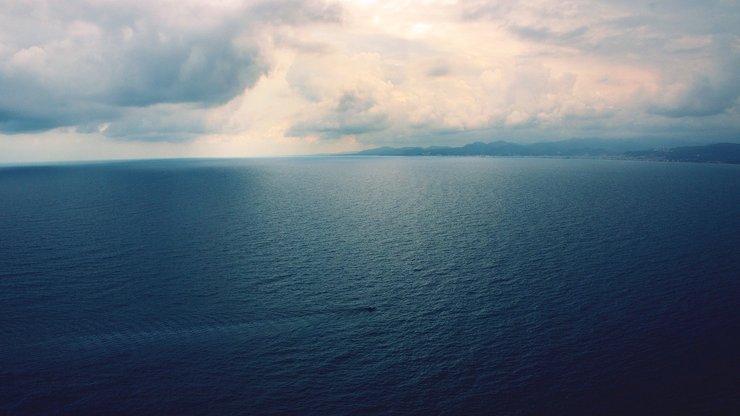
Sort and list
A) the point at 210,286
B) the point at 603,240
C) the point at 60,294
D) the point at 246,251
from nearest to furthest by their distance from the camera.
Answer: the point at 60,294
the point at 210,286
the point at 246,251
the point at 603,240

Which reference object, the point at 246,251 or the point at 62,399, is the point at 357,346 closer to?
the point at 62,399

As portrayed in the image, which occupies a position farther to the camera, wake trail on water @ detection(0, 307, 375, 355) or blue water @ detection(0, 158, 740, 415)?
wake trail on water @ detection(0, 307, 375, 355)

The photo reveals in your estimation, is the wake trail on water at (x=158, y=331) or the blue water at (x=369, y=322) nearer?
the blue water at (x=369, y=322)

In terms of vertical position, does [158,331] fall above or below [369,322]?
above

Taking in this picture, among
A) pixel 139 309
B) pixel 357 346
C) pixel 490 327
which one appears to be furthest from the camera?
pixel 139 309

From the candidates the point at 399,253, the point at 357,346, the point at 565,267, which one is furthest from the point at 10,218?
the point at 565,267

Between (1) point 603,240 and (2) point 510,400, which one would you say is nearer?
(2) point 510,400

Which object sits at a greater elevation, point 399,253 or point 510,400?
point 399,253

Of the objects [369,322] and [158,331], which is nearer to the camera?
[158,331]
